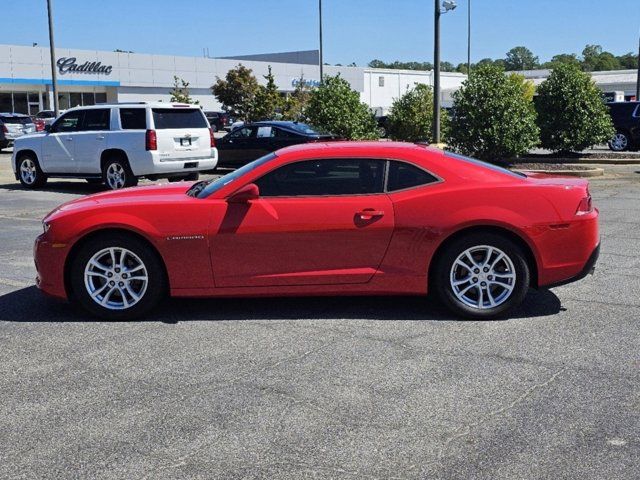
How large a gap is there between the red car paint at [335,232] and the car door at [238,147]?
15.1 meters

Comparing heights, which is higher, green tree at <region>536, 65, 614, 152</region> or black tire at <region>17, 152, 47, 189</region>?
green tree at <region>536, 65, 614, 152</region>

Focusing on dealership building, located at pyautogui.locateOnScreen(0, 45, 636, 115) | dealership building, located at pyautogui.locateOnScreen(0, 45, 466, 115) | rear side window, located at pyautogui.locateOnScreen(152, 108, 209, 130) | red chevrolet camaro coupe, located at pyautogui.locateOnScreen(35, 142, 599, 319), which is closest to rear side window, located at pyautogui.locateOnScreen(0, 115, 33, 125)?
rear side window, located at pyautogui.locateOnScreen(152, 108, 209, 130)

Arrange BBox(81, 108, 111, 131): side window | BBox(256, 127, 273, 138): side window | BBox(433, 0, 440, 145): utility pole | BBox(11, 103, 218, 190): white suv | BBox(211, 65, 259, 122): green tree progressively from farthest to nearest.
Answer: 1. BBox(211, 65, 259, 122): green tree
2. BBox(256, 127, 273, 138): side window
3. BBox(433, 0, 440, 145): utility pole
4. BBox(81, 108, 111, 131): side window
5. BBox(11, 103, 218, 190): white suv

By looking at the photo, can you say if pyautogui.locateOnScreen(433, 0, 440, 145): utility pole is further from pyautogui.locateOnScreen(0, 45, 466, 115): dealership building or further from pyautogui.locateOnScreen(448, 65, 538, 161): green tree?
pyautogui.locateOnScreen(0, 45, 466, 115): dealership building

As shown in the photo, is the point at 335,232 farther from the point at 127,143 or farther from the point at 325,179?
the point at 127,143

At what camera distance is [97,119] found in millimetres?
16312

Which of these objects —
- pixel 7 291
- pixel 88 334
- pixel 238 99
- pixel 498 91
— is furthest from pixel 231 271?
pixel 238 99

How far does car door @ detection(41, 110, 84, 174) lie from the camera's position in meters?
16.6

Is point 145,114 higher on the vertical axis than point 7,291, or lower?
higher

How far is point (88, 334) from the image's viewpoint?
5.95m

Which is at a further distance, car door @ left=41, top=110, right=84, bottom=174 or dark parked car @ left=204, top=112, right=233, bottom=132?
dark parked car @ left=204, top=112, right=233, bottom=132

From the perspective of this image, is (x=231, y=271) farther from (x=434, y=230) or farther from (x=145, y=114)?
(x=145, y=114)

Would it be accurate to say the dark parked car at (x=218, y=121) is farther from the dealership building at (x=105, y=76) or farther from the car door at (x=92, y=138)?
the car door at (x=92, y=138)

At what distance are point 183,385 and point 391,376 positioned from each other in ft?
4.29
